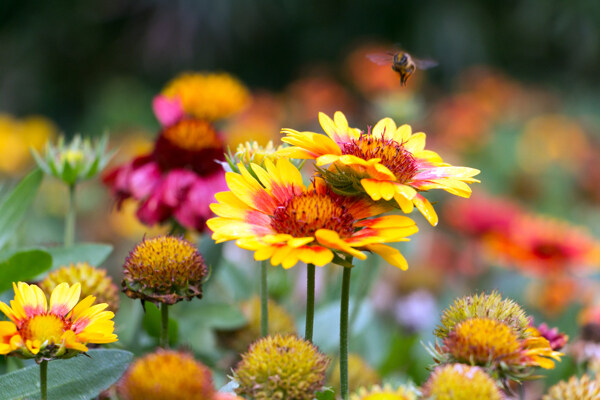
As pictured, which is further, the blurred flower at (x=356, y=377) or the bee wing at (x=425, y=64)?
the bee wing at (x=425, y=64)

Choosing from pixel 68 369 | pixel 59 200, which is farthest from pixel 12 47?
pixel 68 369

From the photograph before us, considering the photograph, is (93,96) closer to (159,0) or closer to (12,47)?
(12,47)

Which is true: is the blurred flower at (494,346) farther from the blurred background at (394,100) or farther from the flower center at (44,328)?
the blurred background at (394,100)

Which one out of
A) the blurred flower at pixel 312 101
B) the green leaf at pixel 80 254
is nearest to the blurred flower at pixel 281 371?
the green leaf at pixel 80 254

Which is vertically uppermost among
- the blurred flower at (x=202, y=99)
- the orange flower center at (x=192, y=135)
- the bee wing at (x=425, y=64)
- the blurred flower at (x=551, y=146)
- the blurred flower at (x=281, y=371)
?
the blurred flower at (x=551, y=146)

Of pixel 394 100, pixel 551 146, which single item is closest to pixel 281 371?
pixel 394 100

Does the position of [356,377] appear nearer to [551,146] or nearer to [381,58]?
[381,58]
